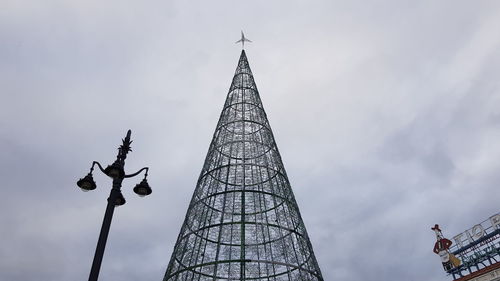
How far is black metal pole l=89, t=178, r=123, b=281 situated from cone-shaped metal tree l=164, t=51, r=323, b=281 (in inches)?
174

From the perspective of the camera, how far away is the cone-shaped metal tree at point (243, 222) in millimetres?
11180

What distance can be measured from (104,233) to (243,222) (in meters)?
5.46

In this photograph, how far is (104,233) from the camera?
659 centimetres

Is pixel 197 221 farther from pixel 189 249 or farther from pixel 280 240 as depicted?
pixel 280 240

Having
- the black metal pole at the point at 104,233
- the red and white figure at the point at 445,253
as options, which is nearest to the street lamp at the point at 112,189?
the black metal pole at the point at 104,233

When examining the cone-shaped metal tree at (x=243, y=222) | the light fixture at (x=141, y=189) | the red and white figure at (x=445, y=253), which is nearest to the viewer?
the light fixture at (x=141, y=189)

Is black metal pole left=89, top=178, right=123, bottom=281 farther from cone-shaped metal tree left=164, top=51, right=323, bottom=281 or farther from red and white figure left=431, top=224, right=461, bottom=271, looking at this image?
red and white figure left=431, top=224, right=461, bottom=271

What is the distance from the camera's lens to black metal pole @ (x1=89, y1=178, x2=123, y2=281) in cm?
612

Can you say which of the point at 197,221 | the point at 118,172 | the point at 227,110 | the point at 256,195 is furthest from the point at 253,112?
the point at 118,172

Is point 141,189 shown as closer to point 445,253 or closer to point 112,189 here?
point 112,189

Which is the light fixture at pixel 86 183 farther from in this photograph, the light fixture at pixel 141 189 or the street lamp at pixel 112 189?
the light fixture at pixel 141 189

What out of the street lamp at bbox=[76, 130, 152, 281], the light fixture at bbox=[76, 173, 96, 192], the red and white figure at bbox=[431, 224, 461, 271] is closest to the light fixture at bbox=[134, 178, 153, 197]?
the street lamp at bbox=[76, 130, 152, 281]

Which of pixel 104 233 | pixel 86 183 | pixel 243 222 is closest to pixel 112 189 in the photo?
pixel 86 183

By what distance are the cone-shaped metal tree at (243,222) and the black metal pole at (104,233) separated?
4412 millimetres
